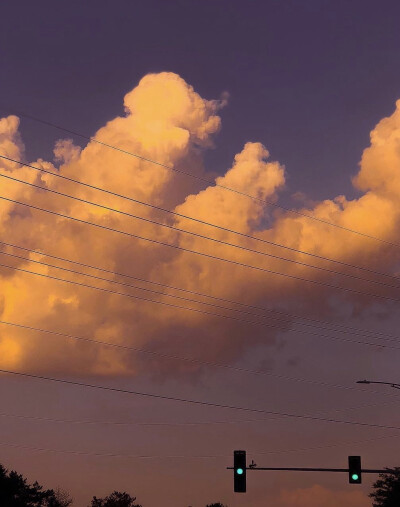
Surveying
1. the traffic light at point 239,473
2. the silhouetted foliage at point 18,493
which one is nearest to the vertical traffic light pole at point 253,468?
the traffic light at point 239,473

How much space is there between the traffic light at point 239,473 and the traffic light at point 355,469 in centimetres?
581

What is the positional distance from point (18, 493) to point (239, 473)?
77.9m

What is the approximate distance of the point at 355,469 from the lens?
4375 centimetres

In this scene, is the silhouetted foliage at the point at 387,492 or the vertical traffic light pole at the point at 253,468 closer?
the vertical traffic light pole at the point at 253,468

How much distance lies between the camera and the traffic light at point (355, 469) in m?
43.5

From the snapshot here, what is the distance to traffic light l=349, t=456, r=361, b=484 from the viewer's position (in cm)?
4353

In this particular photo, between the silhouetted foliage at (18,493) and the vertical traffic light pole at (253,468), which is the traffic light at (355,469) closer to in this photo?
the vertical traffic light pole at (253,468)

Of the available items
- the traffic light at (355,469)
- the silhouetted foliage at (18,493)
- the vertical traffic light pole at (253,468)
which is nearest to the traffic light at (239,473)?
the vertical traffic light pole at (253,468)

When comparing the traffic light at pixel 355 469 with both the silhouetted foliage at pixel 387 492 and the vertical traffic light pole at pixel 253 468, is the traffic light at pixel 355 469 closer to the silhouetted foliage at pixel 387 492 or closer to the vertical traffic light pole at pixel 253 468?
the vertical traffic light pole at pixel 253 468

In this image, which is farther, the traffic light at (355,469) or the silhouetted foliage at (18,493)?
the silhouetted foliage at (18,493)

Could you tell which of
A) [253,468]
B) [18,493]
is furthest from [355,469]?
[18,493]

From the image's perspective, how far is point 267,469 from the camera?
1742 inches

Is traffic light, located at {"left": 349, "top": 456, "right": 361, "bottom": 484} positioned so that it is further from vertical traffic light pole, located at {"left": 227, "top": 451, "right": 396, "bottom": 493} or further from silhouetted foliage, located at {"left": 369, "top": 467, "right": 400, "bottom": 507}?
silhouetted foliage, located at {"left": 369, "top": 467, "right": 400, "bottom": 507}

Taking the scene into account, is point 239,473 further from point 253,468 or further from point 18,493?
point 18,493
